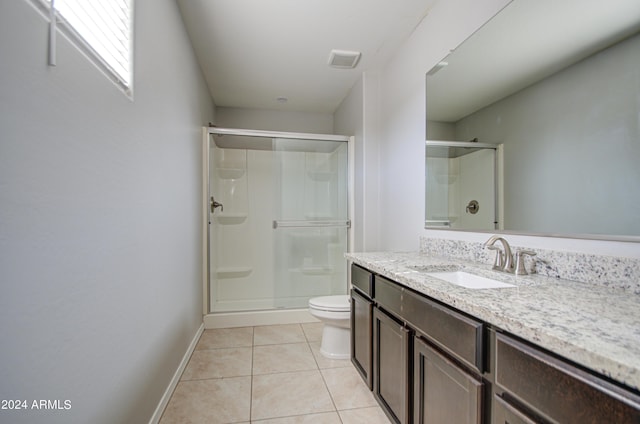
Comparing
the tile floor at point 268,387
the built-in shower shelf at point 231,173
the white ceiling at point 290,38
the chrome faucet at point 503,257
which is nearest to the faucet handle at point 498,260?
the chrome faucet at point 503,257

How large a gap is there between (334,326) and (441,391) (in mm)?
1377

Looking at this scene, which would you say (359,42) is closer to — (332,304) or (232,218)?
(332,304)

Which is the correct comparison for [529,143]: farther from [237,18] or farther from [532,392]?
[237,18]

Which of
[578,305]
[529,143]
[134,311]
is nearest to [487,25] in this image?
[529,143]

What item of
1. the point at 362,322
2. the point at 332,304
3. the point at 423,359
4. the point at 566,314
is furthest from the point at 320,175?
the point at 566,314

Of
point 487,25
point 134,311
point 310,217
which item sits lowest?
point 134,311

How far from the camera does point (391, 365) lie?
4.65ft

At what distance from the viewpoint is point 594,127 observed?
106 centimetres

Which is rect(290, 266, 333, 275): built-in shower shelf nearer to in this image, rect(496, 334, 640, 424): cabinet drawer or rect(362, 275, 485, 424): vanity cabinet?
rect(362, 275, 485, 424): vanity cabinet

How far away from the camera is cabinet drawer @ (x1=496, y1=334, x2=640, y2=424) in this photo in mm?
513

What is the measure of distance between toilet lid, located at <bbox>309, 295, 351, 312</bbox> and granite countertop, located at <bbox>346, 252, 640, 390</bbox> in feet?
3.55

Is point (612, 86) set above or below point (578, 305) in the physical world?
above

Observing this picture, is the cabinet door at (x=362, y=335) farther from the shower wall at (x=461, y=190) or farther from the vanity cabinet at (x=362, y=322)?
the shower wall at (x=461, y=190)

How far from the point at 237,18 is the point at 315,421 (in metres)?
2.66
